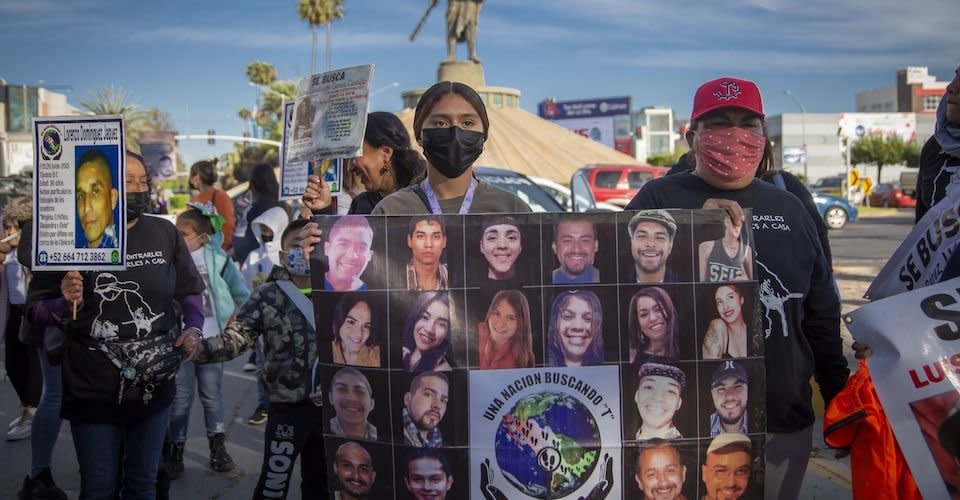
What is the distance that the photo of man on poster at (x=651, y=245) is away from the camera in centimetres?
246

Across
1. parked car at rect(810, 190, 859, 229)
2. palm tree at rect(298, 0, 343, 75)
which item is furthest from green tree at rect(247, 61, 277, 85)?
parked car at rect(810, 190, 859, 229)

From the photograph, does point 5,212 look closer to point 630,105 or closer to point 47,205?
point 47,205

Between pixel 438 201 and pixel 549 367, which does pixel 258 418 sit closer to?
pixel 438 201

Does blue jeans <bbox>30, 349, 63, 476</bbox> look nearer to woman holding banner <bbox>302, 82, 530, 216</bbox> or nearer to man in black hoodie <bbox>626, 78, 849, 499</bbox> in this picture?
woman holding banner <bbox>302, 82, 530, 216</bbox>

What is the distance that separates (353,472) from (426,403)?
299 mm

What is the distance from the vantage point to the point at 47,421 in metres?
4.79

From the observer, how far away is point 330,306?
2496mm

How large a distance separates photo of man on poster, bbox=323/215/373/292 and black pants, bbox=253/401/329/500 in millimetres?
1494

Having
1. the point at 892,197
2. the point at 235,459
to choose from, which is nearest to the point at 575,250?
the point at 235,459

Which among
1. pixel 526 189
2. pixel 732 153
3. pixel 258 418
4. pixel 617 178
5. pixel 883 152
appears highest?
pixel 883 152

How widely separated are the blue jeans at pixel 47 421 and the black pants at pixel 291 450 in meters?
1.63

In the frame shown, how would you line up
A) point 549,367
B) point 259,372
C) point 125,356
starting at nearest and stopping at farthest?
point 549,367
point 125,356
point 259,372

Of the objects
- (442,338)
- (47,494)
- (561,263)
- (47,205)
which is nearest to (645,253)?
(561,263)

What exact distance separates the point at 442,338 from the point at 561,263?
1.25ft
